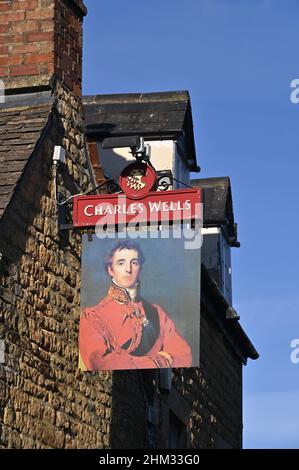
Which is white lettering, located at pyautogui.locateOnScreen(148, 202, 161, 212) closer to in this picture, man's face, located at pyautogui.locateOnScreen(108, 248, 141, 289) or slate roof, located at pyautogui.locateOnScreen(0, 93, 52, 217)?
man's face, located at pyautogui.locateOnScreen(108, 248, 141, 289)

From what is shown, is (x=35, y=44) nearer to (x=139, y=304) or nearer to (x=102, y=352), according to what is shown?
(x=139, y=304)

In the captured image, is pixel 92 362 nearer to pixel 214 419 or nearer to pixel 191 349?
pixel 191 349

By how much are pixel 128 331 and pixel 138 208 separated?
Result: 4.35 feet

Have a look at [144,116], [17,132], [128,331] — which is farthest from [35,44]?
[144,116]

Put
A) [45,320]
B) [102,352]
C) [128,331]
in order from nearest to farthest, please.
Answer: [128,331] → [102,352] → [45,320]

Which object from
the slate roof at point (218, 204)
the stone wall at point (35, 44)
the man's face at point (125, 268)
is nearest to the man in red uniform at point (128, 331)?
the man's face at point (125, 268)

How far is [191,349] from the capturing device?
13.2m

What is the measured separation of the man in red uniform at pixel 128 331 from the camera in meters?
13.2

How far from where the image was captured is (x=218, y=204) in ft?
74.3

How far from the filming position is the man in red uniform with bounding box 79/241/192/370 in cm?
1316

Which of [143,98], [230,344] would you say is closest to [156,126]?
[143,98]

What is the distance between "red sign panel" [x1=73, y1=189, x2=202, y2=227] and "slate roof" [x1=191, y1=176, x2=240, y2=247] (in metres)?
8.17

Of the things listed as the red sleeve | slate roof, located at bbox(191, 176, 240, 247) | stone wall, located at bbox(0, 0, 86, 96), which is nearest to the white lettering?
the red sleeve

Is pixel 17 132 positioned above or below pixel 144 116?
below
